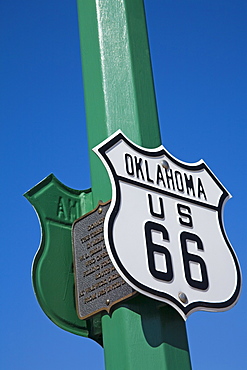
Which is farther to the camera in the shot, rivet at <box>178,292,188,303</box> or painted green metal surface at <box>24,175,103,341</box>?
painted green metal surface at <box>24,175,103,341</box>

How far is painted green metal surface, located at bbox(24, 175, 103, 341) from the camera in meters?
4.29

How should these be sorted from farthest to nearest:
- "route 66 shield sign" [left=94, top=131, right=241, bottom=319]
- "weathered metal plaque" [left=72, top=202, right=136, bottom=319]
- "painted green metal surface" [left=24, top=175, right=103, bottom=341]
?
1. "painted green metal surface" [left=24, top=175, right=103, bottom=341]
2. "weathered metal plaque" [left=72, top=202, right=136, bottom=319]
3. "route 66 shield sign" [left=94, top=131, right=241, bottom=319]

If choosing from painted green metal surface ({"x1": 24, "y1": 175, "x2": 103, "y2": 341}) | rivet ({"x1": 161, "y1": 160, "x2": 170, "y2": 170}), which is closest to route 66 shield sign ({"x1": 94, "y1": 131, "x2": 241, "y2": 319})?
rivet ({"x1": 161, "y1": 160, "x2": 170, "y2": 170})

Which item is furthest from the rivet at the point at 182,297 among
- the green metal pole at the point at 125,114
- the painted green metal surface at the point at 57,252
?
the painted green metal surface at the point at 57,252

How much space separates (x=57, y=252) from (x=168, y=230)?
2.49 ft

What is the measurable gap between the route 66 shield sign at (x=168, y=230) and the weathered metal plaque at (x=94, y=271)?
0.19m

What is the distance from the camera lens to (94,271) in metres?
4.16

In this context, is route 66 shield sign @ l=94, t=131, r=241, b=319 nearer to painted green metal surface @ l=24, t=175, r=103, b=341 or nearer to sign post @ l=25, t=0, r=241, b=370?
sign post @ l=25, t=0, r=241, b=370

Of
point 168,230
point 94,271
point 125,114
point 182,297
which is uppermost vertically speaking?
point 125,114

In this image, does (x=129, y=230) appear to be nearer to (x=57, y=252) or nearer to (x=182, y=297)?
(x=182, y=297)

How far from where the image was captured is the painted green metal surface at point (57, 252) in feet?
14.1

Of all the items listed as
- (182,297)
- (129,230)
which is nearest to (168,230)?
(129,230)

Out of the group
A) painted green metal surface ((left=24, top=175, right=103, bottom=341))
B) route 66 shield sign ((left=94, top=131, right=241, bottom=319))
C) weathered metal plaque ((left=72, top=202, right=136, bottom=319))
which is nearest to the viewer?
route 66 shield sign ((left=94, top=131, right=241, bottom=319))

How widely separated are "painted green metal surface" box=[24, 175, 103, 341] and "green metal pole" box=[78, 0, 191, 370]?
0.29 m
